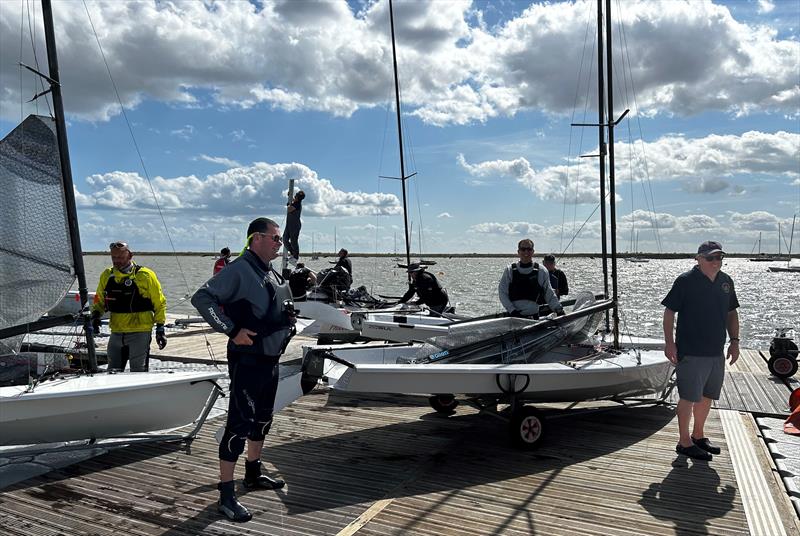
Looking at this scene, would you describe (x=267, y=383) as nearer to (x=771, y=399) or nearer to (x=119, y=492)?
(x=119, y=492)

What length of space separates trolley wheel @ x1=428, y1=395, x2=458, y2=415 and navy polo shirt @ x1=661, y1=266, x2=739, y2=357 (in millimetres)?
2430

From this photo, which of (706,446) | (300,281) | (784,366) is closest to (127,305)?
(706,446)

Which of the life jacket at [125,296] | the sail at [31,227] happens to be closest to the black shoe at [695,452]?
the life jacket at [125,296]

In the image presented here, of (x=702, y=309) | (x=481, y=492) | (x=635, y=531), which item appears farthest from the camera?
(x=702, y=309)

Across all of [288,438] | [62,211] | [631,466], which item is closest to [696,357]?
[631,466]

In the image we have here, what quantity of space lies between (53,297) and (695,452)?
574cm

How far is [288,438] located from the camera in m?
5.54

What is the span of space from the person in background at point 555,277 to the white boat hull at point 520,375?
342cm

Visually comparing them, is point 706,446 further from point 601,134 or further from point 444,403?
point 601,134

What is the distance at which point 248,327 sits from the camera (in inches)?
150

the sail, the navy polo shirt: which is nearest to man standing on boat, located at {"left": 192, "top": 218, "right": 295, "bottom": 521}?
the sail

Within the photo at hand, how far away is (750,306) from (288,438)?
45115 mm

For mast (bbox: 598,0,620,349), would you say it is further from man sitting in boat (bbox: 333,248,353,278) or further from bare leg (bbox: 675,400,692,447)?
man sitting in boat (bbox: 333,248,353,278)

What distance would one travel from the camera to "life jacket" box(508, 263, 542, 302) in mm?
6340
